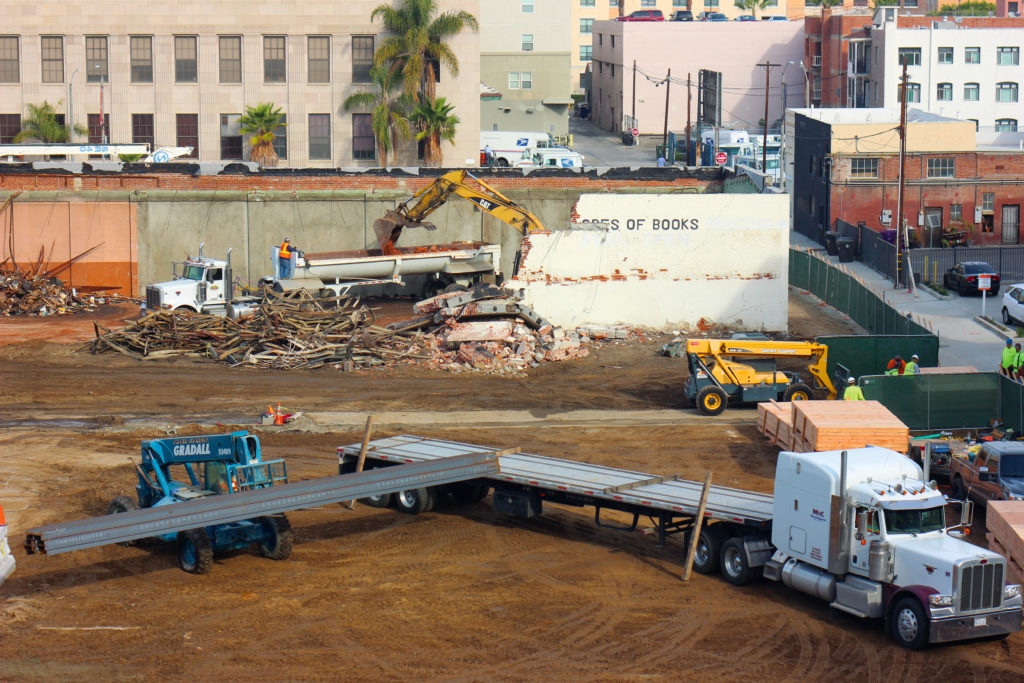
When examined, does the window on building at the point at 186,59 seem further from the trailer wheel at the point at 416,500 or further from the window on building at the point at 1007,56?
the window on building at the point at 1007,56

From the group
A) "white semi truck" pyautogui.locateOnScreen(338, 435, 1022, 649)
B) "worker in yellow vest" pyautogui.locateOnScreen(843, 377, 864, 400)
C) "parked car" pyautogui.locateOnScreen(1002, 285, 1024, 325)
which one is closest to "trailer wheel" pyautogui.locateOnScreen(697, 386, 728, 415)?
"worker in yellow vest" pyautogui.locateOnScreen(843, 377, 864, 400)

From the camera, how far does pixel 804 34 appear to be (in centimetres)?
10825

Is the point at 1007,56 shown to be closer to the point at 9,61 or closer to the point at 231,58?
the point at 231,58

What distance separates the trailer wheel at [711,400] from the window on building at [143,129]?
1657 inches

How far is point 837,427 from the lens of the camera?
25.3 metres

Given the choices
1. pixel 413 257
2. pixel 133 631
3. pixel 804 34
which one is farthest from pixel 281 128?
pixel 804 34

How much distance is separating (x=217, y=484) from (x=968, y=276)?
36.7 meters

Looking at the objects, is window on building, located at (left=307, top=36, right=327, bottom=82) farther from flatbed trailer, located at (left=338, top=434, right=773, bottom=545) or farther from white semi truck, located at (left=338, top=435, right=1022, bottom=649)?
white semi truck, located at (left=338, top=435, right=1022, bottom=649)

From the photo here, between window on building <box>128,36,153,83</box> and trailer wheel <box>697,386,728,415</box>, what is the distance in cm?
4274

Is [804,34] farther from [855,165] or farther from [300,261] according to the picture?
[300,261]

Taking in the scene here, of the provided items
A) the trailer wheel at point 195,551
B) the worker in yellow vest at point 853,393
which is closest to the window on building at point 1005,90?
the worker in yellow vest at point 853,393

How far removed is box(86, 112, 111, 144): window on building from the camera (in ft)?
212

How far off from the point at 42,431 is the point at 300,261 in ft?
→ 47.5

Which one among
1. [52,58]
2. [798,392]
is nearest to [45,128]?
[52,58]
